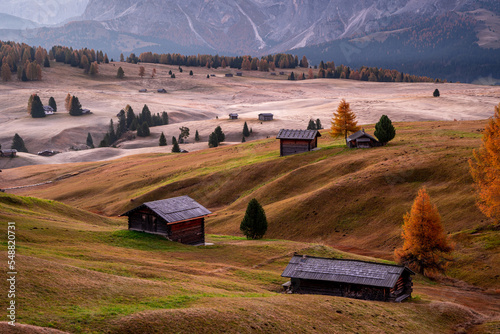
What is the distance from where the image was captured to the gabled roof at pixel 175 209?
50.4 meters

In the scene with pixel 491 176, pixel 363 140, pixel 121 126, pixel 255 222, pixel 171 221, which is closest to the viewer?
pixel 491 176

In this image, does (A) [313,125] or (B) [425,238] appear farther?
(A) [313,125]

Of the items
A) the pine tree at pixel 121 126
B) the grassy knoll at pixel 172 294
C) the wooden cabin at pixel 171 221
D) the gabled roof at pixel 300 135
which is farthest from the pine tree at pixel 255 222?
the pine tree at pixel 121 126

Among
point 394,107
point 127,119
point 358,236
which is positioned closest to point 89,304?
point 358,236

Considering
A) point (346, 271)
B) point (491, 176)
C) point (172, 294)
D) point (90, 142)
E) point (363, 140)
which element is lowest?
point (90, 142)

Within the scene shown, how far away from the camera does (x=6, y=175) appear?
11188 cm

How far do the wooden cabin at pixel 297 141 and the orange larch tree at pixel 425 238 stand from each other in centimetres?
4113

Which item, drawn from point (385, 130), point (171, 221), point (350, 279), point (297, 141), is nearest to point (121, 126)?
point (297, 141)

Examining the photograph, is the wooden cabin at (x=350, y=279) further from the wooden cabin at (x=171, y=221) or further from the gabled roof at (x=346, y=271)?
the wooden cabin at (x=171, y=221)

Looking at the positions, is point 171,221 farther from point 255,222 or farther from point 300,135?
point 300,135

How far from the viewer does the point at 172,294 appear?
2877 cm

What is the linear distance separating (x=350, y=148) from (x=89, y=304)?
6155 cm

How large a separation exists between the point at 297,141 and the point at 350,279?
50.3 meters

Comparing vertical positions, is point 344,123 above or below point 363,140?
above
